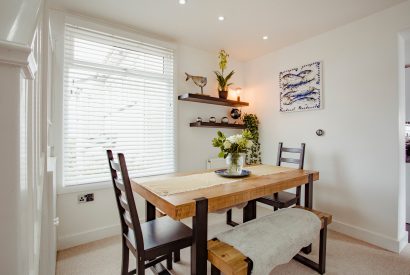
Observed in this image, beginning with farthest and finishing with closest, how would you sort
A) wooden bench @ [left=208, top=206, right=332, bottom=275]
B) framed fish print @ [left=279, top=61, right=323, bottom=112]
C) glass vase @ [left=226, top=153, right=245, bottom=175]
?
framed fish print @ [left=279, top=61, right=323, bottom=112]
glass vase @ [left=226, top=153, right=245, bottom=175]
wooden bench @ [left=208, top=206, right=332, bottom=275]

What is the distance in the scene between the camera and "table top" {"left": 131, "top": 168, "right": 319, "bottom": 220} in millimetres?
1310

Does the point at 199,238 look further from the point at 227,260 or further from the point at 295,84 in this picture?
the point at 295,84

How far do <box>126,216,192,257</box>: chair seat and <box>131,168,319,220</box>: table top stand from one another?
0.24m

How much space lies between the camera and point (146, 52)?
2.90 metres

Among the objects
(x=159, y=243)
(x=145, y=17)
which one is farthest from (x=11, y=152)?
(x=145, y=17)

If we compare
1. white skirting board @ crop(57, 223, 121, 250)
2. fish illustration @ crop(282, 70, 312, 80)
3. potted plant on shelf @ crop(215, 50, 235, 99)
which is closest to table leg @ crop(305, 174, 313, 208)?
fish illustration @ crop(282, 70, 312, 80)

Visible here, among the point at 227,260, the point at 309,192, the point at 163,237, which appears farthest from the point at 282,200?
the point at 163,237

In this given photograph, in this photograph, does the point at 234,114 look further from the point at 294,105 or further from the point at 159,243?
the point at 159,243

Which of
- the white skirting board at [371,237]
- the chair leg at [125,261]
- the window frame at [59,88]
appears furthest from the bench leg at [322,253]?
the window frame at [59,88]

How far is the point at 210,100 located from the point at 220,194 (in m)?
2.05

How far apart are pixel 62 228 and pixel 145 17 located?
257 centimetres

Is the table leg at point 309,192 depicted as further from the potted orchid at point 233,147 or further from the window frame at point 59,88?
the window frame at point 59,88

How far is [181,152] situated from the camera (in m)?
3.24

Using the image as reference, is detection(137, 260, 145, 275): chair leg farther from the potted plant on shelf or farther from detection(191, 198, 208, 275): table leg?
the potted plant on shelf
